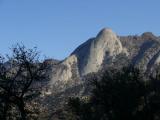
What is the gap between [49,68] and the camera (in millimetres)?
57750

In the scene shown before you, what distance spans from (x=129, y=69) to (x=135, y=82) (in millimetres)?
3458

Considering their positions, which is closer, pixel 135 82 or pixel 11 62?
pixel 11 62

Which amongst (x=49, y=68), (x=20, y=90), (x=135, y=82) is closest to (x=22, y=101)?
(x=20, y=90)

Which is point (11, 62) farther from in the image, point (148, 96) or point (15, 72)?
point (148, 96)

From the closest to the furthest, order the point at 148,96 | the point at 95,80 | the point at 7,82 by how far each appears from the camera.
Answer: the point at 7,82, the point at 148,96, the point at 95,80

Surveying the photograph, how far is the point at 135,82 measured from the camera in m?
73.4

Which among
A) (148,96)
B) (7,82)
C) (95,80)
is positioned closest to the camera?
(7,82)

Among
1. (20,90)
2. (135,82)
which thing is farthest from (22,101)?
(135,82)

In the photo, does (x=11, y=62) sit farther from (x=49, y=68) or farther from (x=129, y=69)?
(x=129, y=69)

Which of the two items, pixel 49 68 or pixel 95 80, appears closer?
pixel 49 68

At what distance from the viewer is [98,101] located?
7844 centimetres

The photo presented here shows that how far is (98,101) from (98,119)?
2728mm

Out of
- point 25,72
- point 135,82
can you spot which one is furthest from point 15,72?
point 135,82

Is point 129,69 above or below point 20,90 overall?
above
